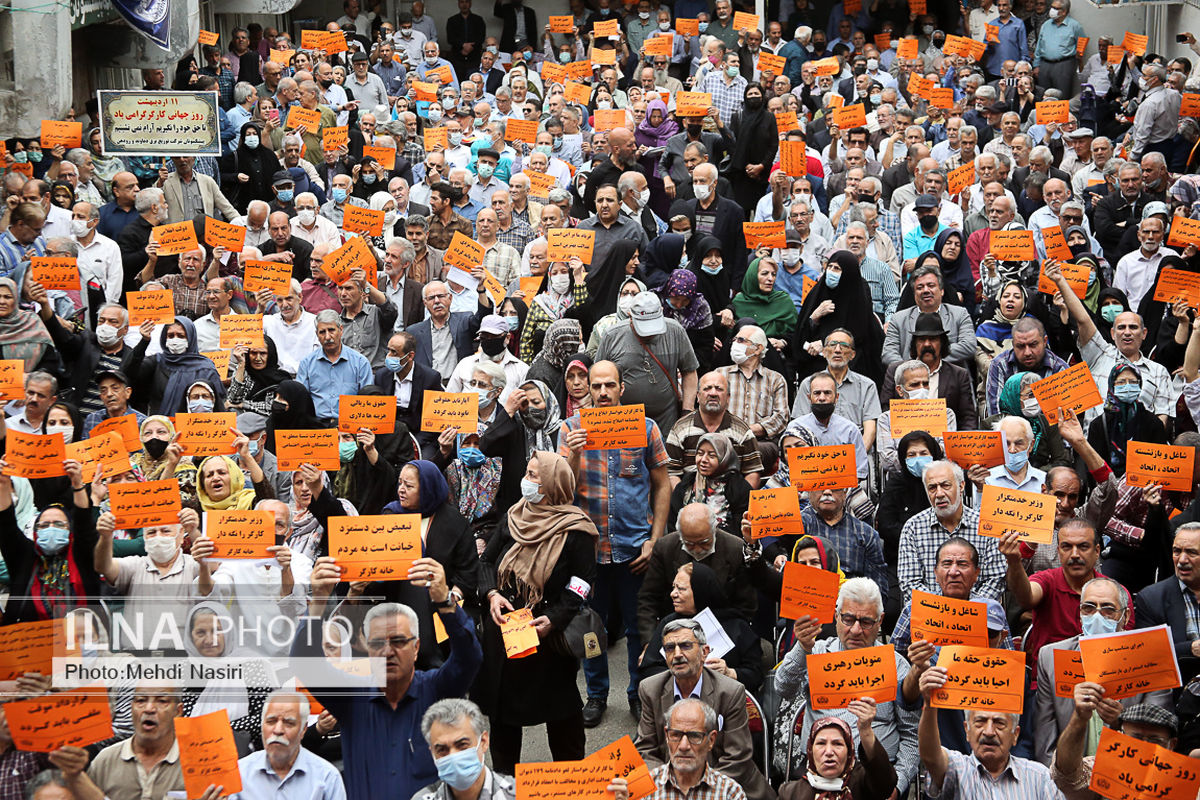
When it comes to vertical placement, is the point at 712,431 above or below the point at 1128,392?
below

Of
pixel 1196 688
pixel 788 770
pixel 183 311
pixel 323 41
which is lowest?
pixel 788 770

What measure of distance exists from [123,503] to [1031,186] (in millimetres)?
9308

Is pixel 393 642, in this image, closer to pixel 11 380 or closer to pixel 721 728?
pixel 721 728

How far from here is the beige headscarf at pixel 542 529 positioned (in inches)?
312

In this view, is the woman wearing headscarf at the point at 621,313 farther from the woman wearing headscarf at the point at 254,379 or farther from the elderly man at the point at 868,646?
the elderly man at the point at 868,646

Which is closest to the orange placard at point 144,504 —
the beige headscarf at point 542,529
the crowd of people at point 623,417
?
the crowd of people at point 623,417

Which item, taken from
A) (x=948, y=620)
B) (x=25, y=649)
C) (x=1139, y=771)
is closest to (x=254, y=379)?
(x=25, y=649)

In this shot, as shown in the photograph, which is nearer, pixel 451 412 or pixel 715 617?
pixel 715 617

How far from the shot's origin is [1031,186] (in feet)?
46.6

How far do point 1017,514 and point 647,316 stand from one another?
3.31 m

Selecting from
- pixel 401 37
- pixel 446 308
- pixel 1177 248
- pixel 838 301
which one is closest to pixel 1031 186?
pixel 1177 248

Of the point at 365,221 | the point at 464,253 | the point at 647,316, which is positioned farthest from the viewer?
the point at 365,221

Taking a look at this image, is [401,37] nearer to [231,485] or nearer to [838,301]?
[838,301]

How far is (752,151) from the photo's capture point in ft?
50.2
